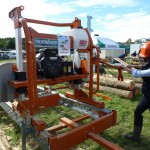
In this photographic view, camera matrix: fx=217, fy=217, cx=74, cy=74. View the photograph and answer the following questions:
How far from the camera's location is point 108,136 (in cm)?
439

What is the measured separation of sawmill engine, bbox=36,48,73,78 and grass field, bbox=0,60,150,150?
1369 millimetres

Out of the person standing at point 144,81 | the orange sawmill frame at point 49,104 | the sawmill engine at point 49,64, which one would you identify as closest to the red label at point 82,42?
the orange sawmill frame at point 49,104

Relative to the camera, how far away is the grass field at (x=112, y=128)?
403 centimetres

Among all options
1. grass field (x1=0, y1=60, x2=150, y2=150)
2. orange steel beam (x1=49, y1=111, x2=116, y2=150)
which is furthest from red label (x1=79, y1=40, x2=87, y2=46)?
grass field (x1=0, y1=60, x2=150, y2=150)

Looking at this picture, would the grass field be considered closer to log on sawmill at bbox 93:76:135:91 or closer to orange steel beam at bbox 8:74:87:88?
log on sawmill at bbox 93:76:135:91

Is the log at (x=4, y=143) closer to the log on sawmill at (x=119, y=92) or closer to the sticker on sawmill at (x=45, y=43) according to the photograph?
the sticker on sawmill at (x=45, y=43)

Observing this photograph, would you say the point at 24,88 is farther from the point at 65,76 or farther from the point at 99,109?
the point at 99,109

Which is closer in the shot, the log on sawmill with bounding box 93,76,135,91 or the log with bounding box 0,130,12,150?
the log with bounding box 0,130,12,150

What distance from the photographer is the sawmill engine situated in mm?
3893

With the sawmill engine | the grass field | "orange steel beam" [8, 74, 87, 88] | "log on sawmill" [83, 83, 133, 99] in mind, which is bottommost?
the grass field

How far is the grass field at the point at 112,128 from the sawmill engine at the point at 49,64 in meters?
1.37

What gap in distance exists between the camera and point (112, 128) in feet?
15.5

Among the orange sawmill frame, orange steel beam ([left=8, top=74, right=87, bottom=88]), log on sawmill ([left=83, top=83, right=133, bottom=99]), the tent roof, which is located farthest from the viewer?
the tent roof

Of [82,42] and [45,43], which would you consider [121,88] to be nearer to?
[82,42]
